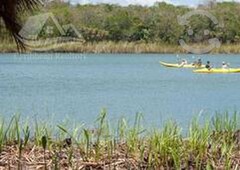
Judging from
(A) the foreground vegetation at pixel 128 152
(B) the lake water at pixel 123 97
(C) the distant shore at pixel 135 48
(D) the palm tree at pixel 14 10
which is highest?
(D) the palm tree at pixel 14 10

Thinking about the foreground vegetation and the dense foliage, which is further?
the dense foliage

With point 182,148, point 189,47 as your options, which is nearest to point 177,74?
point 189,47

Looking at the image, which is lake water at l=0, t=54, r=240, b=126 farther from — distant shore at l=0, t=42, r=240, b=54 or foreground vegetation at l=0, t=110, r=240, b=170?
distant shore at l=0, t=42, r=240, b=54

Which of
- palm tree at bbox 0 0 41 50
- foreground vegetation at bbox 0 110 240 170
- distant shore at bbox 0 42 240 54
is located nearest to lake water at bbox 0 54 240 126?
foreground vegetation at bbox 0 110 240 170

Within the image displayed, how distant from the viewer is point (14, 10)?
4.62m

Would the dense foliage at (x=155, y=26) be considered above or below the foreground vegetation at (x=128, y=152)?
below

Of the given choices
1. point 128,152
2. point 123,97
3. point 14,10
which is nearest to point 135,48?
point 123,97

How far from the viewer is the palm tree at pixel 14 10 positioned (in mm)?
4578

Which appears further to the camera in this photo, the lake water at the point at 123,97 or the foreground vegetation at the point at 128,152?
the lake water at the point at 123,97

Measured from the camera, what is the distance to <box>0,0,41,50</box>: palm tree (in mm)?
4578

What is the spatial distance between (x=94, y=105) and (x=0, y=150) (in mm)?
16013

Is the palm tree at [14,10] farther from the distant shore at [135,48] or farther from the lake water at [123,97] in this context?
the distant shore at [135,48]

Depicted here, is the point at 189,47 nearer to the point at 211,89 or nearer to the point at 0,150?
the point at 211,89

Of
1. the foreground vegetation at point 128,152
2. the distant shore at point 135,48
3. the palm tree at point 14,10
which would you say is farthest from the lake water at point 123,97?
the distant shore at point 135,48
